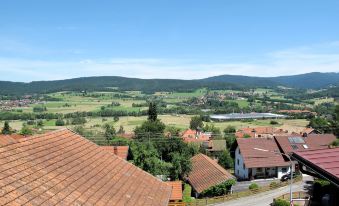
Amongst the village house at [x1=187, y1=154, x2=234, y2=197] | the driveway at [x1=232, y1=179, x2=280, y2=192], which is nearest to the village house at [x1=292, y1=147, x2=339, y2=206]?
the village house at [x1=187, y1=154, x2=234, y2=197]

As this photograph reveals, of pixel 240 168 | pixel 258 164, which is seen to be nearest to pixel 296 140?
pixel 240 168

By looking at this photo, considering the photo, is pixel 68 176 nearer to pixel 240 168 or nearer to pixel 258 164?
pixel 258 164

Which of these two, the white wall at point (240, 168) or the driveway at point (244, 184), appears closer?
the driveway at point (244, 184)

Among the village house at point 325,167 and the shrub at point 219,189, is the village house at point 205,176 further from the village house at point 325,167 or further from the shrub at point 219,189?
the village house at point 325,167

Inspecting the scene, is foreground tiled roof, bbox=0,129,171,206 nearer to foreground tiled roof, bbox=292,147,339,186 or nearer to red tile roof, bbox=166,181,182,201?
foreground tiled roof, bbox=292,147,339,186

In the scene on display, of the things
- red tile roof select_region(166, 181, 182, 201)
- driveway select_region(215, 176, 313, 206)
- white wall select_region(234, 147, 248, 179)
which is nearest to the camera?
red tile roof select_region(166, 181, 182, 201)

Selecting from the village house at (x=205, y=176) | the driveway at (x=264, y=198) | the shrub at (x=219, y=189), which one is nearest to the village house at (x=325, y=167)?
the driveway at (x=264, y=198)

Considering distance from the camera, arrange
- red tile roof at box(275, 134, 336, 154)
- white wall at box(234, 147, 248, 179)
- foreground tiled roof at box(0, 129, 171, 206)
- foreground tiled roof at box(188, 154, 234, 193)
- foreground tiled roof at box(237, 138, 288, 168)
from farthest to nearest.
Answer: red tile roof at box(275, 134, 336, 154), white wall at box(234, 147, 248, 179), foreground tiled roof at box(237, 138, 288, 168), foreground tiled roof at box(188, 154, 234, 193), foreground tiled roof at box(0, 129, 171, 206)
